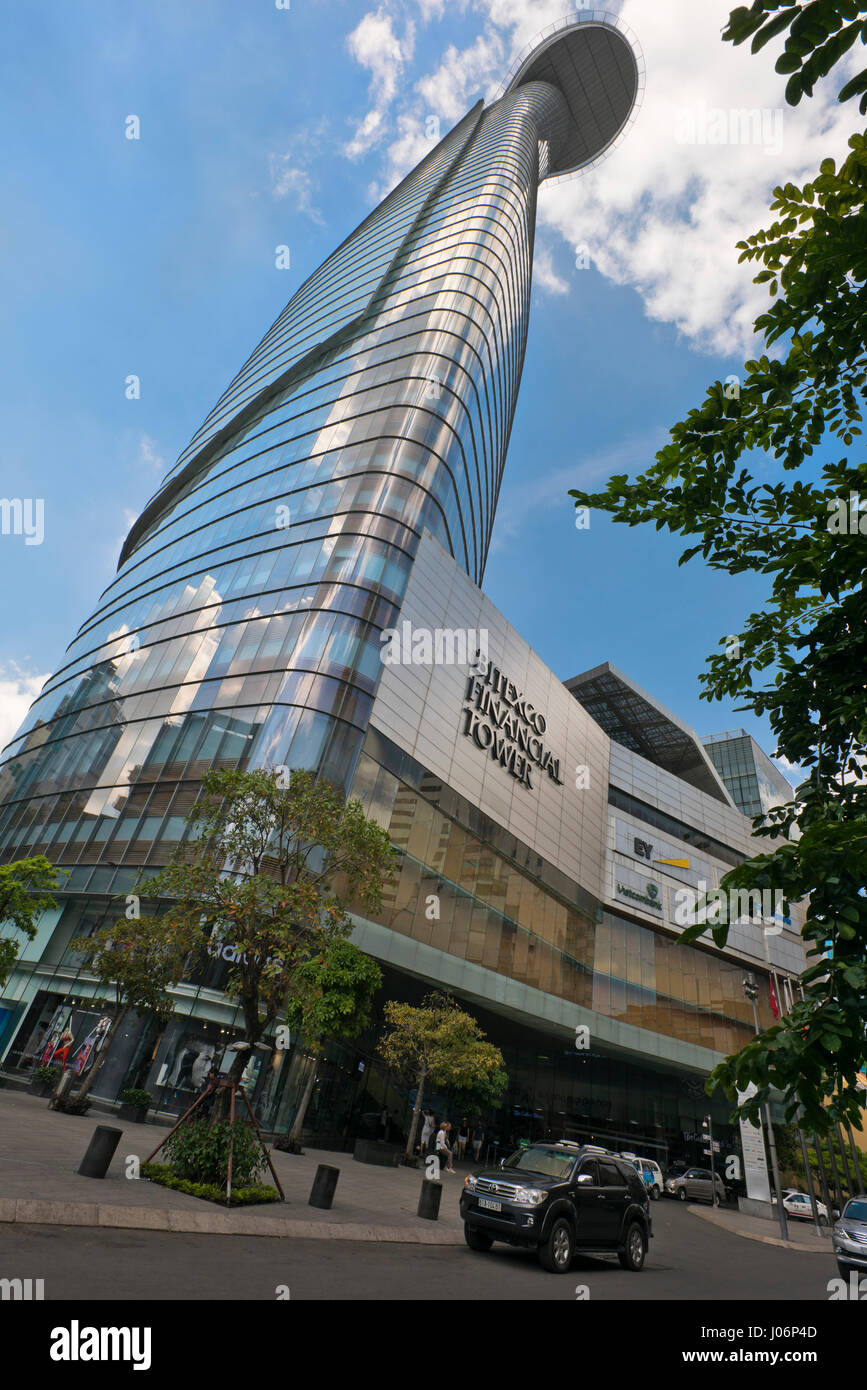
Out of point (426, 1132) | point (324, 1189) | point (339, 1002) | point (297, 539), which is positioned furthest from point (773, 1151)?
point (297, 539)

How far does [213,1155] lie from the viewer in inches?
390

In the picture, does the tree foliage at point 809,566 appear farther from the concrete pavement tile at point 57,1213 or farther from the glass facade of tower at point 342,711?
the glass facade of tower at point 342,711

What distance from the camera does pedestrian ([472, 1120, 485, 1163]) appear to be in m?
32.2

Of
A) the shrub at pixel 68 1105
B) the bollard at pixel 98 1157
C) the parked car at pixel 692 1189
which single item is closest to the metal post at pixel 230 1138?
the bollard at pixel 98 1157

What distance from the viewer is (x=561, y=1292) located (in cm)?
838

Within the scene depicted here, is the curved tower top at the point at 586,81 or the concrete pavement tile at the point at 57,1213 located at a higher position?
the curved tower top at the point at 586,81

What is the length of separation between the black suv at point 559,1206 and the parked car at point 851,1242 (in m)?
4.28

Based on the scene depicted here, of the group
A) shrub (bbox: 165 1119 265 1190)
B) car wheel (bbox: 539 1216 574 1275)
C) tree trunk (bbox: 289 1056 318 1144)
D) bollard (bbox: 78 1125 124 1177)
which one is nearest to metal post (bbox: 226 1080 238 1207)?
shrub (bbox: 165 1119 265 1190)

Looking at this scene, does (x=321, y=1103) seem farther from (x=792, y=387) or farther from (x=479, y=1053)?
(x=792, y=387)

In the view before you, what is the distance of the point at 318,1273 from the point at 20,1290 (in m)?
3.38
